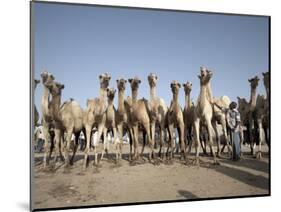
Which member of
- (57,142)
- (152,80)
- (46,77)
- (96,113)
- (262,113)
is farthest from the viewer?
(262,113)

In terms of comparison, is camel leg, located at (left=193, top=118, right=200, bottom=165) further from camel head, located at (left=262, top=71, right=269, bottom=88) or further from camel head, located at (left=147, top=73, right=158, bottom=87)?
camel head, located at (left=262, top=71, right=269, bottom=88)

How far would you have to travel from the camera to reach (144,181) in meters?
4.50

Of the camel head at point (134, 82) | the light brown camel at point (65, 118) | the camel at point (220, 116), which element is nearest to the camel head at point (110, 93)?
the camel head at point (134, 82)

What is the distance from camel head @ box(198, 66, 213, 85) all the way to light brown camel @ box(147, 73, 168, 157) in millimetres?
472

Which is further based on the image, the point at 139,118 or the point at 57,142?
the point at 139,118

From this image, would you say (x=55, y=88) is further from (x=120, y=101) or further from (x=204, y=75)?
(x=204, y=75)

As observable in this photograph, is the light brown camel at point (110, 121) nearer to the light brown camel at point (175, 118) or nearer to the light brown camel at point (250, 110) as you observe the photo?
the light brown camel at point (175, 118)

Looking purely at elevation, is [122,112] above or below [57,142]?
above

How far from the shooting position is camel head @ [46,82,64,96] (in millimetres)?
4250

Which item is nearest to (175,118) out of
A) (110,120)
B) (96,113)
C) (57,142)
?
(110,120)

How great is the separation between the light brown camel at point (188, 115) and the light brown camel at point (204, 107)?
5 cm

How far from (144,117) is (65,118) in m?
0.80

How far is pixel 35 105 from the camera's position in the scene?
4.20 m

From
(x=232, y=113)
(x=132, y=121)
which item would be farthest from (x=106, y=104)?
(x=232, y=113)
